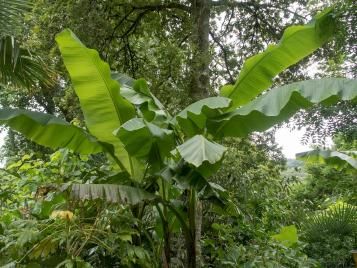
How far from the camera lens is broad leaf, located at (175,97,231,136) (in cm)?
396

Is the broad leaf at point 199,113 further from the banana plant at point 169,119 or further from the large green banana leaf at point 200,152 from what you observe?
the large green banana leaf at point 200,152

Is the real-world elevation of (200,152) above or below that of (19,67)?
below

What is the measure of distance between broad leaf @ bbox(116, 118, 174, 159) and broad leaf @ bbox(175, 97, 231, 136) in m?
0.27

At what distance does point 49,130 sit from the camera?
14.2 ft

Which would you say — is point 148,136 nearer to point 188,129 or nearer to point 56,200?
point 188,129

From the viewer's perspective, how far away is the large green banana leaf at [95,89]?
415 cm

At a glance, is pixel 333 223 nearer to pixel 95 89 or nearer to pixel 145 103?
pixel 145 103

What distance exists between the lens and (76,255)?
369 centimetres

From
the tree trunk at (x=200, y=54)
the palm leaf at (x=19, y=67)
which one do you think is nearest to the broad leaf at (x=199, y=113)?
the palm leaf at (x=19, y=67)

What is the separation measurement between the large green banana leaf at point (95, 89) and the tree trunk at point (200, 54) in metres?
2.55

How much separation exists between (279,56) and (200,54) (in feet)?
7.73

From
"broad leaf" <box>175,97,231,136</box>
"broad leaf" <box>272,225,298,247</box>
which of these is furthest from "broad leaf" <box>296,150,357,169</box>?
"broad leaf" <box>175,97,231,136</box>

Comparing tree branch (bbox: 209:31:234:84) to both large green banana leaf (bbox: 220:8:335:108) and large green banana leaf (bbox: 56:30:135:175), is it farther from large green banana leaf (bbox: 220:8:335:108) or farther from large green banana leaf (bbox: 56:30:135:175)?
large green banana leaf (bbox: 56:30:135:175)

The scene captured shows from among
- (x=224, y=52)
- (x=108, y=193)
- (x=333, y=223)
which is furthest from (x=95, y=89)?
(x=333, y=223)
